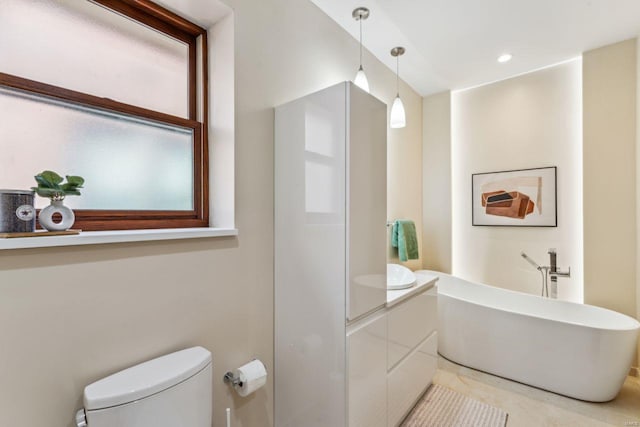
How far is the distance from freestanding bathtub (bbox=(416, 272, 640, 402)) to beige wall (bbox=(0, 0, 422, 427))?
5.74 feet

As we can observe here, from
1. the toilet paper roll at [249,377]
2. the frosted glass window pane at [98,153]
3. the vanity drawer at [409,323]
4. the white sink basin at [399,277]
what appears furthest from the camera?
the white sink basin at [399,277]

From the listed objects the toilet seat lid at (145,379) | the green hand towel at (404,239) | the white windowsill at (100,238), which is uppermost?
the white windowsill at (100,238)

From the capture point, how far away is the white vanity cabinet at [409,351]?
1.64 meters

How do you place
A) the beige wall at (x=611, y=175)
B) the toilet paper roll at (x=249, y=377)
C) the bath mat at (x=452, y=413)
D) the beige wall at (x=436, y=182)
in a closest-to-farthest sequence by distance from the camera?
the toilet paper roll at (x=249, y=377), the bath mat at (x=452, y=413), the beige wall at (x=611, y=175), the beige wall at (x=436, y=182)

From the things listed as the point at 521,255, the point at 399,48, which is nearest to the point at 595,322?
the point at 521,255

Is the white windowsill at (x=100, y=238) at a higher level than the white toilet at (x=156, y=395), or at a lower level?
higher

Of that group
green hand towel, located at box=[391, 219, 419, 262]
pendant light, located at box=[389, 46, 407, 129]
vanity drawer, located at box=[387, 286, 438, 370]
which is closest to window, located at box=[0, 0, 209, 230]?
vanity drawer, located at box=[387, 286, 438, 370]

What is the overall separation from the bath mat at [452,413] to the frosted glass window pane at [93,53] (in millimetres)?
2291

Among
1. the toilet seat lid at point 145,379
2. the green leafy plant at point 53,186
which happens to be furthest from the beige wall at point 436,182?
the green leafy plant at point 53,186

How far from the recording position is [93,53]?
1171mm

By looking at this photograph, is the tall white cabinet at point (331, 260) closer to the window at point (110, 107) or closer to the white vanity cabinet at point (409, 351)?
the white vanity cabinet at point (409, 351)

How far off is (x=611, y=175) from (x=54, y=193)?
3516 millimetres

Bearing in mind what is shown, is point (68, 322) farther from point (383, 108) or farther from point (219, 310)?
point (383, 108)

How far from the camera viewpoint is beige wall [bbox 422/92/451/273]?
3217mm
